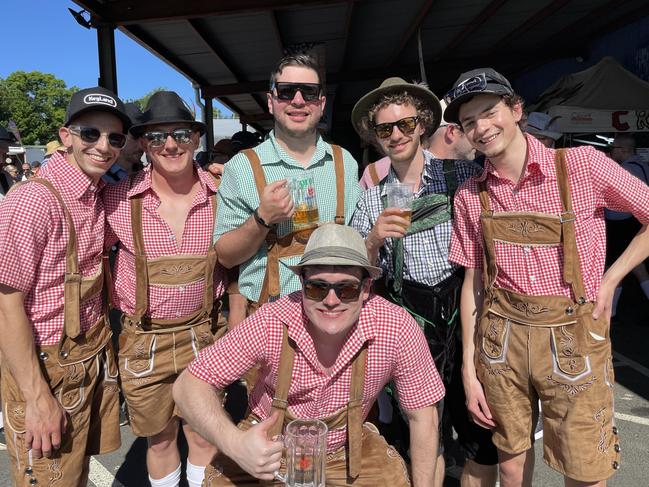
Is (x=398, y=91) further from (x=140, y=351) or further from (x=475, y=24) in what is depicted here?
(x=475, y=24)

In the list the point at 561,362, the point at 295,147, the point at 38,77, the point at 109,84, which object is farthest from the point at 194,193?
the point at 38,77

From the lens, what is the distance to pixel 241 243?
2168 mm

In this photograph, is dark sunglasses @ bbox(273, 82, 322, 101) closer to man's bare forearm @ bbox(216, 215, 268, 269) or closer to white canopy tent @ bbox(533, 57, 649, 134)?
man's bare forearm @ bbox(216, 215, 268, 269)

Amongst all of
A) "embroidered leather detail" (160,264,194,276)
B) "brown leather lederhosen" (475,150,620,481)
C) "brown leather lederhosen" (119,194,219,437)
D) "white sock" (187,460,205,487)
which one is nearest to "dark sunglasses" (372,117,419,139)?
"brown leather lederhosen" (475,150,620,481)

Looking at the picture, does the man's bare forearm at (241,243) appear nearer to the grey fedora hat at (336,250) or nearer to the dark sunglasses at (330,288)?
the grey fedora hat at (336,250)

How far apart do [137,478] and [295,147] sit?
2.28m

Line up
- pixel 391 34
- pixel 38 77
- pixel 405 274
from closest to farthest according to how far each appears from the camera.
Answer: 1. pixel 405 274
2. pixel 391 34
3. pixel 38 77

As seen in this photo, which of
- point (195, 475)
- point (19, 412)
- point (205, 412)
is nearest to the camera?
point (205, 412)

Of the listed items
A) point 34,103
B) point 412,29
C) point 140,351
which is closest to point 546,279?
point 140,351

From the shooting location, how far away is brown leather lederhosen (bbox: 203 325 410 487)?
179 centimetres

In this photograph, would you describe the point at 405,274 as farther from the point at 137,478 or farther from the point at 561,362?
the point at 137,478

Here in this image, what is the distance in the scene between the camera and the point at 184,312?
7.78 feet

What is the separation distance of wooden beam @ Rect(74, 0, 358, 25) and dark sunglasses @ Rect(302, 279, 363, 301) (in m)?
5.88

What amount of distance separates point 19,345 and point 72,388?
0.98 ft
